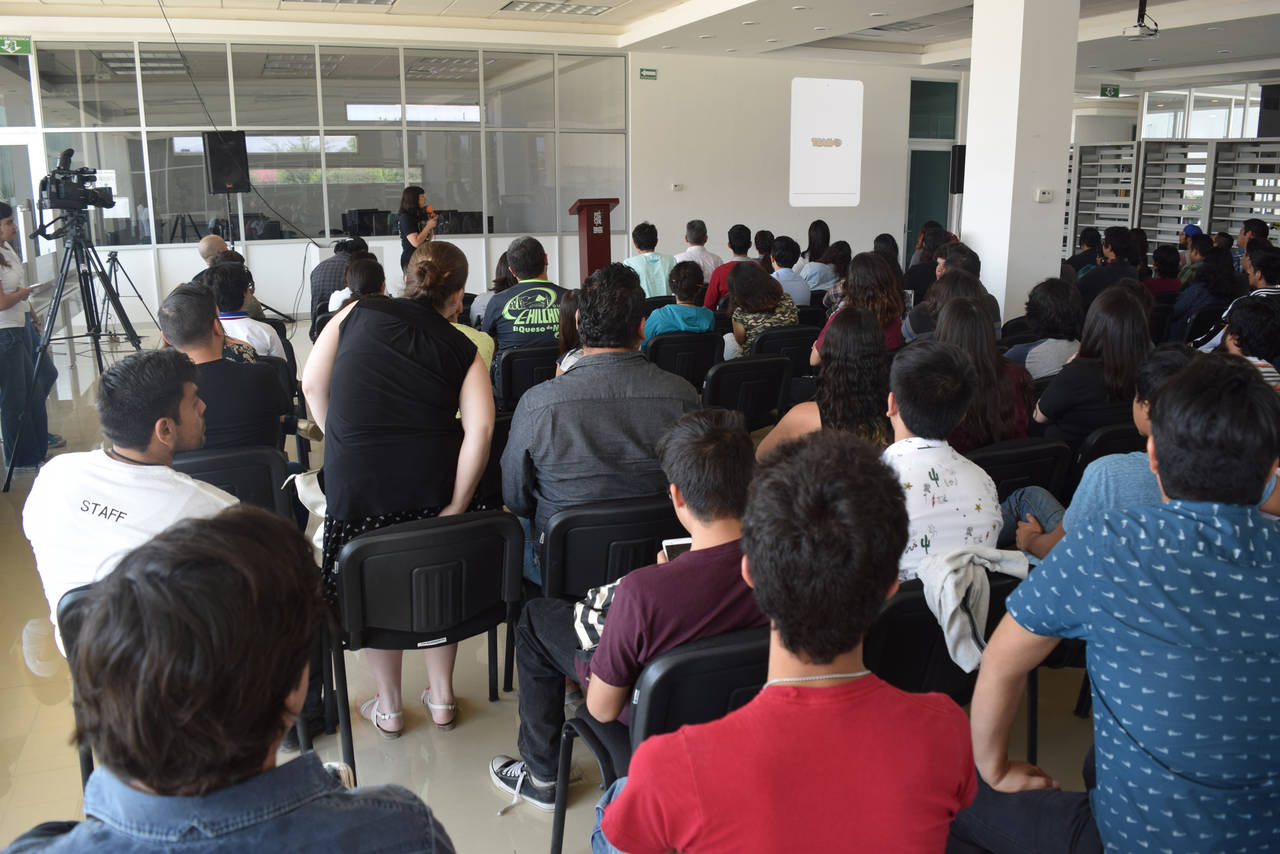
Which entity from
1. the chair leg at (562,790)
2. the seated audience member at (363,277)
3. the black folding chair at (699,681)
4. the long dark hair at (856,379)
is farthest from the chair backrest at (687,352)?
the black folding chair at (699,681)

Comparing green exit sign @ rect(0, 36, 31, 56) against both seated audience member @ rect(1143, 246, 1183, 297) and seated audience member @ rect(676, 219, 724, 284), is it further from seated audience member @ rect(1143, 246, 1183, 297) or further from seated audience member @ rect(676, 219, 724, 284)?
seated audience member @ rect(1143, 246, 1183, 297)

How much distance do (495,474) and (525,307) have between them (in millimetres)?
1522

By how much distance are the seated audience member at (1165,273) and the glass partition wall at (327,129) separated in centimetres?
698

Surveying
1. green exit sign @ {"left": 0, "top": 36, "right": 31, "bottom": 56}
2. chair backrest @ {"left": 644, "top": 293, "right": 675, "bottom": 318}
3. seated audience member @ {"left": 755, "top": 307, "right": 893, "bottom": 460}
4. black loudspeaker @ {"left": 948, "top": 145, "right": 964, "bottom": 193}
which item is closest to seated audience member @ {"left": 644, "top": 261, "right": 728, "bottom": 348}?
chair backrest @ {"left": 644, "top": 293, "right": 675, "bottom": 318}

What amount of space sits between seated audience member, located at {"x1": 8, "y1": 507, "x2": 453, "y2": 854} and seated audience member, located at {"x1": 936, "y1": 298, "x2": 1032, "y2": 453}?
2508 millimetres

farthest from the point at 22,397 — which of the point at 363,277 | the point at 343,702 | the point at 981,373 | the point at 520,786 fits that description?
the point at 981,373

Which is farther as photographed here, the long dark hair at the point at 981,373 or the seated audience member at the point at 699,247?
the seated audience member at the point at 699,247

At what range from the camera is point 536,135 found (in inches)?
482

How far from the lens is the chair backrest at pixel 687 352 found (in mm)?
5109

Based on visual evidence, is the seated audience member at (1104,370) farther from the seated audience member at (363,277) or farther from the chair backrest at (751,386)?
the seated audience member at (363,277)

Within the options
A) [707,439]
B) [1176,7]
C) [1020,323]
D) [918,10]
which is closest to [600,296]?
[707,439]

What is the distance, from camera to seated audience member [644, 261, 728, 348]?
17.6ft

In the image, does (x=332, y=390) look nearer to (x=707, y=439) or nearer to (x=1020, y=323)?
(x=707, y=439)

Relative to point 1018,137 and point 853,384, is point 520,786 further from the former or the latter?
point 1018,137
